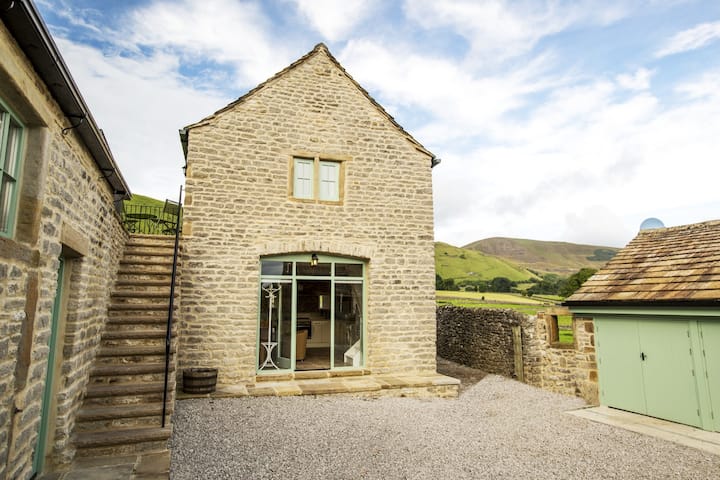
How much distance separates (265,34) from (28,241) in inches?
310

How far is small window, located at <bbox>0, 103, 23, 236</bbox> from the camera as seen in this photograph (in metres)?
3.03

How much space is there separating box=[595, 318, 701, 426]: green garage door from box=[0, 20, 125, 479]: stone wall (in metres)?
9.14

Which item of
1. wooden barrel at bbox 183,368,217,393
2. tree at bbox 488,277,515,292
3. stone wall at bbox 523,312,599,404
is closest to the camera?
wooden barrel at bbox 183,368,217,393

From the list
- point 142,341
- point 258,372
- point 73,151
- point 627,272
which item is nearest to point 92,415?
point 142,341

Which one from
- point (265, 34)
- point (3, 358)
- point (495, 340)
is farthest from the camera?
point (495, 340)

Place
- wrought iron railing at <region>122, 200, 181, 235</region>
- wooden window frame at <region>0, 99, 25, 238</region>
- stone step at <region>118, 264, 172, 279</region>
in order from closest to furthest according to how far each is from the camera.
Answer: wooden window frame at <region>0, 99, 25, 238</region> → stone step at <region>118, 264, 172, 279</region> → wrought iron railing at <region>122, 200, 181, 235</region>

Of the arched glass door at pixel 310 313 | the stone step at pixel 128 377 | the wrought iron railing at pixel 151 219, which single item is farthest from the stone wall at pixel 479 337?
the wrought iron railing at pixel 151 219

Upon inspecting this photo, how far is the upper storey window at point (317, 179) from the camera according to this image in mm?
9547

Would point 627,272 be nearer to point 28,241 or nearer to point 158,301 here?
point 158,301

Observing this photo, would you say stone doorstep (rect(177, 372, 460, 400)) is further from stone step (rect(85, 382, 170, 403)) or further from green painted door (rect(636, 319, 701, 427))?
green painted door (rect(636, 319, 701, 427))

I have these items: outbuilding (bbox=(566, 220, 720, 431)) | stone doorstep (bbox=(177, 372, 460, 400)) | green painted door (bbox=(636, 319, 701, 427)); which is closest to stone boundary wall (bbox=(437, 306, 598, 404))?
outbuilding (bbox=(566, 220, 720, 431))

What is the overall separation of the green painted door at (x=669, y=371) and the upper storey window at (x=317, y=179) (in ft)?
22.3

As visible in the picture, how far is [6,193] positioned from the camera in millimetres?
3141

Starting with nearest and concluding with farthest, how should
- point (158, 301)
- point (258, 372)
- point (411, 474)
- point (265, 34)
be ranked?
point (411, 474)
point (158, 301)
point (258, 372)
point (265, 34)
